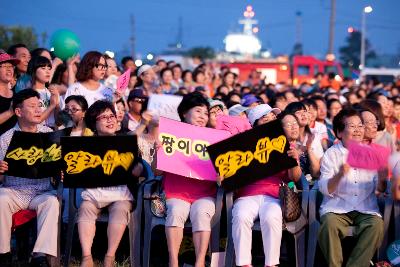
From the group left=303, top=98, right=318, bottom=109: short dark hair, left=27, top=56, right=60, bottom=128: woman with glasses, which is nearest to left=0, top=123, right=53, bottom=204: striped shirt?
left=27, top=56, right=60, bottom=128: woman with glasses

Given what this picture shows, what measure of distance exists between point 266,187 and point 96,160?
1607 mm

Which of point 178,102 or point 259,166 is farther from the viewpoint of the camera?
point 178,102

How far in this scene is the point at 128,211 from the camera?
26.4 feet

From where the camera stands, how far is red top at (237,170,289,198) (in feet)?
25.9

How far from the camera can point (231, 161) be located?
775 centimetres

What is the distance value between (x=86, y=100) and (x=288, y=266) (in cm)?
286

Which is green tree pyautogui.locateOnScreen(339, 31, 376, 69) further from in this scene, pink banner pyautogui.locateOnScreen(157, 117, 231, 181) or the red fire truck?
pink banner pyautogui.locateOnScreen(157, 117, 231, 181)

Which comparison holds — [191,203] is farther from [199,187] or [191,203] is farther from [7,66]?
[7,66]

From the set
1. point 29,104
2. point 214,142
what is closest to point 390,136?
point 214,142

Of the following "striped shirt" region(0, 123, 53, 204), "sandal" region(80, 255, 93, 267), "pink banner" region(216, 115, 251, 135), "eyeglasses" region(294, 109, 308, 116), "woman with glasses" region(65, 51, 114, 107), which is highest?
"woman with glasses" region(65, 51, 114, 107)

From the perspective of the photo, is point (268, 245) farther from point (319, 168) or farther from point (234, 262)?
point (319, 168)

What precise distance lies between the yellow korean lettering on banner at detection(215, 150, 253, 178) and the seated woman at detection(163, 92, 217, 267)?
13.9 inches

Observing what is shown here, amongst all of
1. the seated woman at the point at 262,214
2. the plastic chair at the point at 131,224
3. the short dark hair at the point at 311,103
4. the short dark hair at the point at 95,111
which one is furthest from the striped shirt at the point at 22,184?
the short dark hair at the point at 311,103

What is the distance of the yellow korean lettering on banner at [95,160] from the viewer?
320 inches
